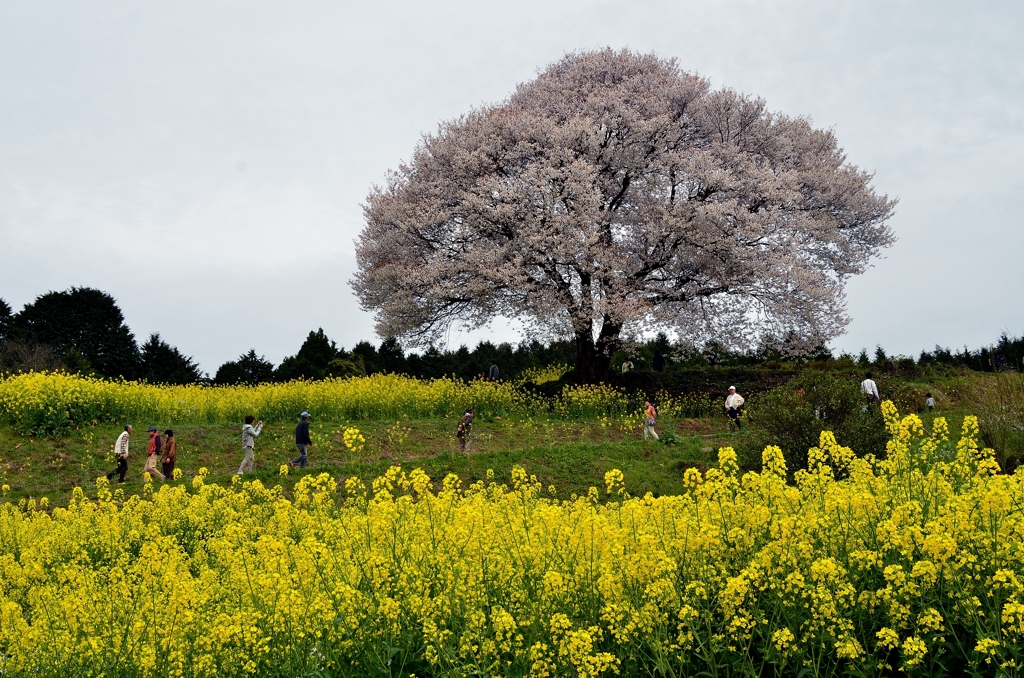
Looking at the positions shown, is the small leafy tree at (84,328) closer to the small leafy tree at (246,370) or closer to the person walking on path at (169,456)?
the small leafy tree at (246,370)

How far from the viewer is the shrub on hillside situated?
13.4m

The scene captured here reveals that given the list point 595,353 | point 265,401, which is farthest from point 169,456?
point 595,353

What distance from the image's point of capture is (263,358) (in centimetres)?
3788

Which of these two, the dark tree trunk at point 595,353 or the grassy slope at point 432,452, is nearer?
the grassy slope at point 432,452

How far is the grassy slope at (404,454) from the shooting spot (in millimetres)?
15031

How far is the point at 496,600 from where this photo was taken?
498 centimetres

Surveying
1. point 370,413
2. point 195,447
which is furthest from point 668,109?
point 195,447

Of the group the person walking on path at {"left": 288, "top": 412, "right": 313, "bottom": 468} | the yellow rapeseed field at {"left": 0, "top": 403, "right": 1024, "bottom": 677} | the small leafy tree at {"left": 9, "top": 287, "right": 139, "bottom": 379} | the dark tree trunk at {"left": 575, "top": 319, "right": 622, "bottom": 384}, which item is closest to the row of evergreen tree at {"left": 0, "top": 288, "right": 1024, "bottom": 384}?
the small leafy tree at {"left": 9, "top": 287, "right": 139, "bottom": 379}

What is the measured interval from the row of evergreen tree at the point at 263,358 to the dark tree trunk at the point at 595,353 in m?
7.05

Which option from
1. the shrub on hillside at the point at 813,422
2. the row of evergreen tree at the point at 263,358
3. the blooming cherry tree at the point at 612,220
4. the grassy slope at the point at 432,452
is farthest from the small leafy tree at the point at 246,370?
the shrub on hillside at the point at 813,422

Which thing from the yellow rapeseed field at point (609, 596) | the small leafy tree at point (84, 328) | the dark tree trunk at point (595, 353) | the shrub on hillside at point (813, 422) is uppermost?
the small leafy tree at point (84, 328)

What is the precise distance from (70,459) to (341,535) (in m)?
14.4

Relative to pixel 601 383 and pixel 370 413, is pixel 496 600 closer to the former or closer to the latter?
pixel 370 413

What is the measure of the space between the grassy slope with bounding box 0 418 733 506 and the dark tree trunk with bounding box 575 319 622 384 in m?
4.97
